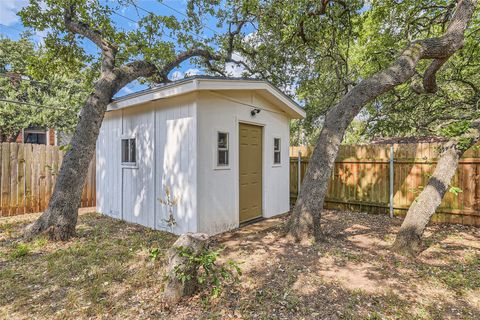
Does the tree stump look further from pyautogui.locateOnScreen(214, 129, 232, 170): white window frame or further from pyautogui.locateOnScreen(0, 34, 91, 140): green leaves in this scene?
pyautogui.locateOnScreen(0, 34, 91, 140): green leaves

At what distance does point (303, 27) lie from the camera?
21.7 feet

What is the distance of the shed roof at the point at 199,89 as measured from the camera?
4.56m

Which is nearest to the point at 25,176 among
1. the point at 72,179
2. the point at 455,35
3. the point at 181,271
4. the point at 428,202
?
the point at 72,179

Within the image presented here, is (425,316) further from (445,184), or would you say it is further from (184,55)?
(184,55)

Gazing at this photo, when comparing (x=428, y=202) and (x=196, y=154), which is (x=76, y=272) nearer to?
(x=196, y=154)

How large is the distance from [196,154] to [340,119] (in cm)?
258

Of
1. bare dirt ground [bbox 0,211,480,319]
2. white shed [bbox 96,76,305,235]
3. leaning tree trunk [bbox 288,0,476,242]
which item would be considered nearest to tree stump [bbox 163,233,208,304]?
bare dirt ground [bbox 0,211,480,319]

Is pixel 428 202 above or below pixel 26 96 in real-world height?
below

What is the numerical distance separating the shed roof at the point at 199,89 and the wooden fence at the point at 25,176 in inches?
105

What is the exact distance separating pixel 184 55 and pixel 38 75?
3739mm

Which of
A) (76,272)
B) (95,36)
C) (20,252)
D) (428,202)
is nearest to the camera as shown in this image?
(76,272)

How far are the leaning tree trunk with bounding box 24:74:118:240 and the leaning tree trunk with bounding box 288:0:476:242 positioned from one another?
158 inches

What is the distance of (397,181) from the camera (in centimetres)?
670

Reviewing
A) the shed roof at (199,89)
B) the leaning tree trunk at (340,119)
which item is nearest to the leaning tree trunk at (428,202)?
the leaning tree trunk at (340,119)
